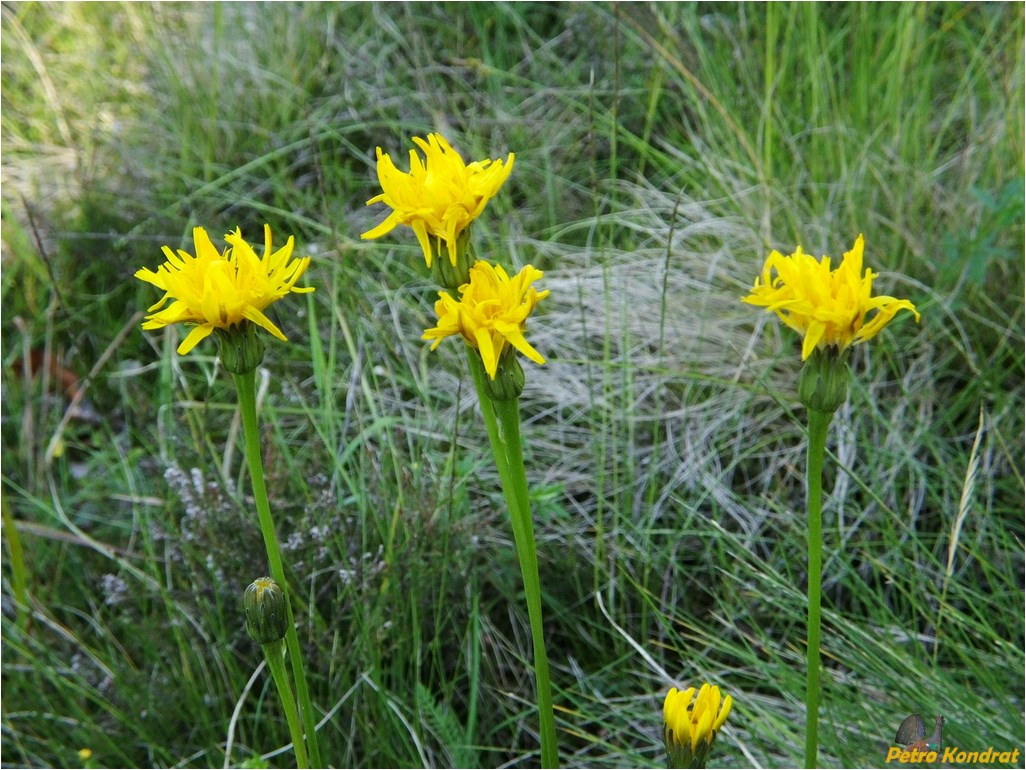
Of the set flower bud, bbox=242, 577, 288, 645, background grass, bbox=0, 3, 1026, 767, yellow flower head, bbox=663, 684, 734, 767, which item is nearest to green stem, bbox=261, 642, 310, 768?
flower bud, bbox=242, 577, 288, 645

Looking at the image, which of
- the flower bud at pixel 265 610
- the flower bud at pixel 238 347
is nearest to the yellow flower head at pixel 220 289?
the flower bud at pixel 238 347

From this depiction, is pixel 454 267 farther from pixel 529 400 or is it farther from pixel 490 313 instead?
pixel 529 400

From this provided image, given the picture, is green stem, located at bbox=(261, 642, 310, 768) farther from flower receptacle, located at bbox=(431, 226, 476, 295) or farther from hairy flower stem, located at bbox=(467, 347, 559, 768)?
flower receptacle, located at bbox=(431, 226, 476, 295)

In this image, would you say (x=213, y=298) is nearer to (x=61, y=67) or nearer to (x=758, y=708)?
(x=758, y=708)

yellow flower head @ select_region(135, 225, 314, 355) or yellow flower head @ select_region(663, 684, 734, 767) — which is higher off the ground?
yellow flower head @ select_region(135, 225, 314, 355)

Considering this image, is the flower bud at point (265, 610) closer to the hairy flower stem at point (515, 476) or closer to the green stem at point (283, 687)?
the green stem at point (283, 687)
